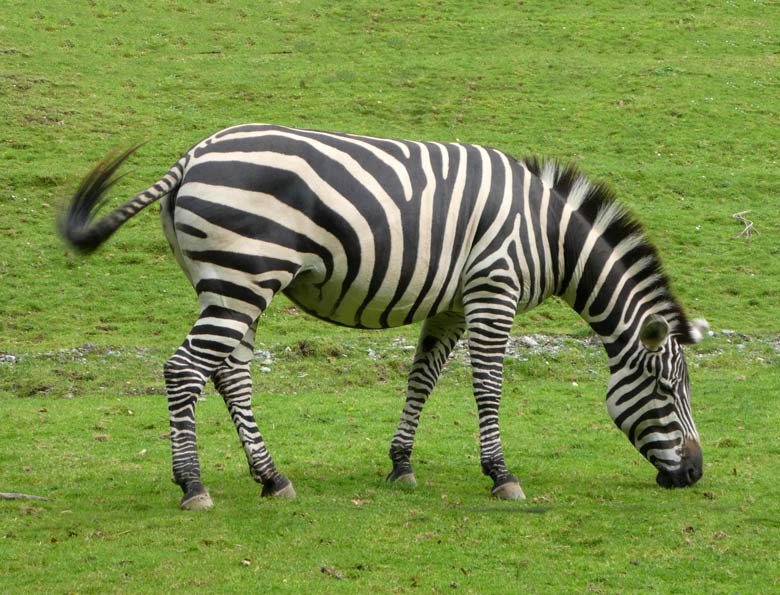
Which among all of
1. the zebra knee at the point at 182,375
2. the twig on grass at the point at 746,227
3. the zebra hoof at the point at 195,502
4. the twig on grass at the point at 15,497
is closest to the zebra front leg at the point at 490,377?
the zebra knee at the point at 182,375

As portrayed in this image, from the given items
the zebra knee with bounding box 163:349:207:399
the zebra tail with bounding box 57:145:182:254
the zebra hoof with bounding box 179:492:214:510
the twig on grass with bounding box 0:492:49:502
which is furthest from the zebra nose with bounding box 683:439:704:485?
the twig on grass with bounding box 0:492:49:502

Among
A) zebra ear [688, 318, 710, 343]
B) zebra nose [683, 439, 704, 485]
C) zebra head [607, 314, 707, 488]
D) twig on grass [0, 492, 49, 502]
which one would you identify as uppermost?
zebra ear [688, 318, 710, 343]

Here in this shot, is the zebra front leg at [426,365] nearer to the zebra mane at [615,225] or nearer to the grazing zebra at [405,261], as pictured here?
the grazing zebra at [405,261]

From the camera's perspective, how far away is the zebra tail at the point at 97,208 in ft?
28.7

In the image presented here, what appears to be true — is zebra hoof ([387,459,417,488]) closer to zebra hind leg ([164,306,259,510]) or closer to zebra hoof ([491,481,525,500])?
zebra hoof ([491,481,525,500])

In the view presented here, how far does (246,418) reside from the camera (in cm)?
942

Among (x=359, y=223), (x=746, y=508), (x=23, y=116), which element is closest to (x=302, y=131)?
(x=359, y=223)

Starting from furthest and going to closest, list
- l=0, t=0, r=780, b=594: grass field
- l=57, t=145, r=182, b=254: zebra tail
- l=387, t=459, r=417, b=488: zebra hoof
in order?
l=387, t=459, r=417, b=488: zebra hoof → l=57, t=145, r=182, b=254: zebra tail → l=0, t=0, r=780, b=594: grass field

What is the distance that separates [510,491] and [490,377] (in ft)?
3.55

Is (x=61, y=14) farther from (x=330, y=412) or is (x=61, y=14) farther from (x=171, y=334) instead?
(x=330, y=412)

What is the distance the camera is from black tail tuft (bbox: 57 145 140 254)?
8773mm

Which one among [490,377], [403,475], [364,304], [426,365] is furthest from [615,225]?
[403,475]

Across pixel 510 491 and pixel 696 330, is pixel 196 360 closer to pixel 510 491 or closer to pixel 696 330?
pixel 510 491

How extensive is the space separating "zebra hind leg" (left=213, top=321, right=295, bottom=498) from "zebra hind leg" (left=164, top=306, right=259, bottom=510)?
701 mm
